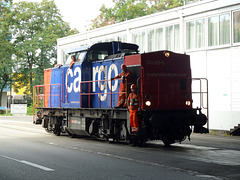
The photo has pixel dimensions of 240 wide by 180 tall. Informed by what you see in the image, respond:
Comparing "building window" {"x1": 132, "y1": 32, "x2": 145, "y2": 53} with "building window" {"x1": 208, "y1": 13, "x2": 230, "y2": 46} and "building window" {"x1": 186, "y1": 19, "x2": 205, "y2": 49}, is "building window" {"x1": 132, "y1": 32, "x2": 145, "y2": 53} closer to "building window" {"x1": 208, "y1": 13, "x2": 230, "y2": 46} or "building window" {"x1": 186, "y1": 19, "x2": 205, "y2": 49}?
"building window" {"x1": 186, "y1": 19, "x2": 205, "y2": 49}

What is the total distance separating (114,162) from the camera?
9617 mm

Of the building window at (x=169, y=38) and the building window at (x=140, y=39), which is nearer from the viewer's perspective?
the building window at (x=169, y=38)

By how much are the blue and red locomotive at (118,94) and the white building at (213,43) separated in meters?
7.41

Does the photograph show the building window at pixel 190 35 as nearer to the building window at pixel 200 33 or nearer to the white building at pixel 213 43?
the white building at pixel 213 43

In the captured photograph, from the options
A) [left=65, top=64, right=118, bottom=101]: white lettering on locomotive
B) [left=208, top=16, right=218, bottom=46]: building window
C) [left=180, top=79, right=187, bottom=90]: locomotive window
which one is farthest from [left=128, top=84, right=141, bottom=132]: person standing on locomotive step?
[left=208, top=16, right=218, bottom=46]: building window

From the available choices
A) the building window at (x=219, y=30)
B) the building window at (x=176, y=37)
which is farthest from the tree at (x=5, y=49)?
the building window at (x=219, y=30)

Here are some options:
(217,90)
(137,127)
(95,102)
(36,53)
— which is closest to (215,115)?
(217,90)

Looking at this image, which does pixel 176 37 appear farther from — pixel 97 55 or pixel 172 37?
pixel 97 55

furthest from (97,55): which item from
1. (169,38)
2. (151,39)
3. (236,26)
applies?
(151,39)

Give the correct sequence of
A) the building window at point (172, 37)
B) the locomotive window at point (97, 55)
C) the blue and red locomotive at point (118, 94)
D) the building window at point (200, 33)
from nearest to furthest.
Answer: the blue and red locomotive at point (118, 94)
the locomotive window at point (97, 55)
the building window at point (200, 33)
the building window at point (172, 37)

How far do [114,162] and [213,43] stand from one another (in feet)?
47.9

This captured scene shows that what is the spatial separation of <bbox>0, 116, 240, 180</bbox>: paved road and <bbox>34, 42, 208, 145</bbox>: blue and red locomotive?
0.76 m

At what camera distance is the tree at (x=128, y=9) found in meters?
51.9

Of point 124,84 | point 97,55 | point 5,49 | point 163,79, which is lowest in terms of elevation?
point 124,84
